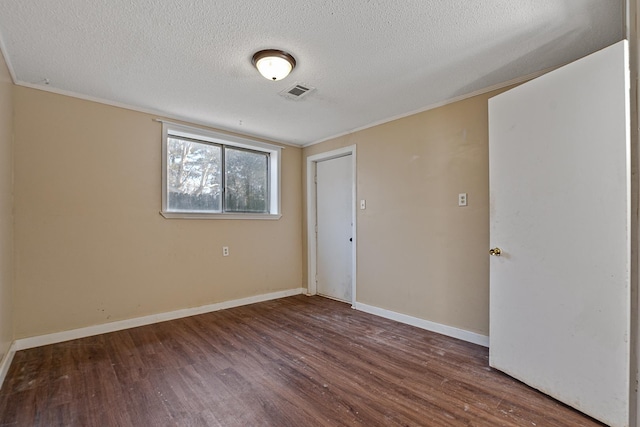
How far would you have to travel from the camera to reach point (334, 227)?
4.30 metres

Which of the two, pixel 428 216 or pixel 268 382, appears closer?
pixel 268 382

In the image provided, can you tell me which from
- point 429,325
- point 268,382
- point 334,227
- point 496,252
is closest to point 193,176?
point 334,227

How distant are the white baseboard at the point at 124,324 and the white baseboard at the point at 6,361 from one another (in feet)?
0.12

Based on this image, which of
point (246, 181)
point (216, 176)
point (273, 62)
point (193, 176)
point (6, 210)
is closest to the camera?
point (273, 62)

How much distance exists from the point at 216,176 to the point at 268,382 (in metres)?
2.56

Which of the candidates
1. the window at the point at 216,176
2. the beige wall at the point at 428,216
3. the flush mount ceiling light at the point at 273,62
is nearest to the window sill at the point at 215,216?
the window at the point at 216,176

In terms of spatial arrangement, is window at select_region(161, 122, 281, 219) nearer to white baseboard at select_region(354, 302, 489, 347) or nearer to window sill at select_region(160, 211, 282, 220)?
window sill at select_region(160, 211, 282, 220)

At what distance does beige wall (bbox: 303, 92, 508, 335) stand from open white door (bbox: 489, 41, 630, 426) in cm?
50

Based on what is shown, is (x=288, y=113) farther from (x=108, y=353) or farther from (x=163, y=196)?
(x=108, y=353)

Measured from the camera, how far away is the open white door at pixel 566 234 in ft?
5.20

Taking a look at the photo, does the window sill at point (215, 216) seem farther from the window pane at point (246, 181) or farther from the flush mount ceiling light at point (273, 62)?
the flush mount ceiling light at point (273, 62)

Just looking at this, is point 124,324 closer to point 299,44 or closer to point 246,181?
point 246,181

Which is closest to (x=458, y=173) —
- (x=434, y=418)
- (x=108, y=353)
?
(x=434, y=418)

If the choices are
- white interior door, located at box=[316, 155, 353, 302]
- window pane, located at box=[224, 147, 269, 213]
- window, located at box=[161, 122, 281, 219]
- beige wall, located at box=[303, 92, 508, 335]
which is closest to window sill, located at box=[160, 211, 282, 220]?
window, located at box=[161, 122, 281, 219]
